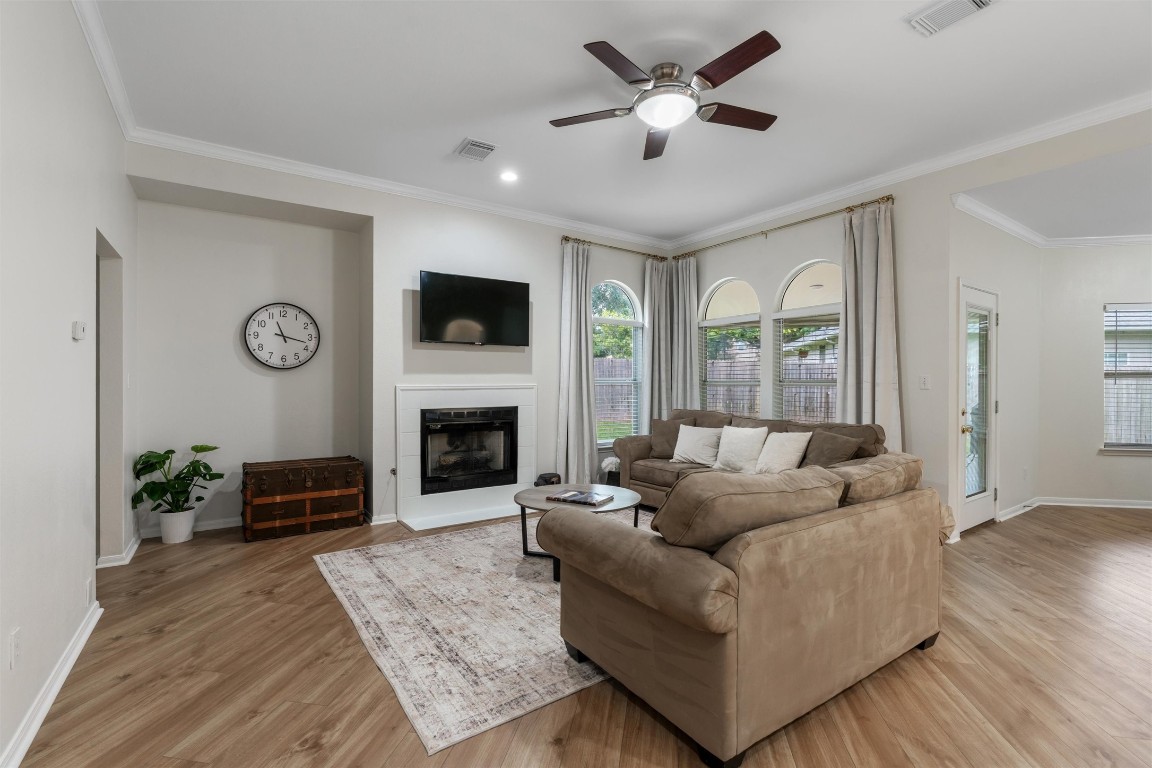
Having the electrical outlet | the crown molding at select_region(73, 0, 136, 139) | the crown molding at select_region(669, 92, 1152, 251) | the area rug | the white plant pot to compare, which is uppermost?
the crown molding at select_region(73, 0, 136, 139)

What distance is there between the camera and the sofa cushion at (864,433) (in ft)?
12.6

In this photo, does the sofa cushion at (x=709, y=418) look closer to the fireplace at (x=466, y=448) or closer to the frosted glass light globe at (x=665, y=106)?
the fireplace at (x=466, y=448)

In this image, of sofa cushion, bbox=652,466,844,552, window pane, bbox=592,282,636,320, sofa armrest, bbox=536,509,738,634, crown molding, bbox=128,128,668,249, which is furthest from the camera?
window pane, bbox=592,282,636,320

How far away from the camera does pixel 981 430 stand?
4.62m

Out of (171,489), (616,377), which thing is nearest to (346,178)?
(171,489)

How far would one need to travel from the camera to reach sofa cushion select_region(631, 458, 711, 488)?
15.6ft

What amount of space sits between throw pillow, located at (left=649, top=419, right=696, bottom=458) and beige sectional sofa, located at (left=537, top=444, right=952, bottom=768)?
3.01 m

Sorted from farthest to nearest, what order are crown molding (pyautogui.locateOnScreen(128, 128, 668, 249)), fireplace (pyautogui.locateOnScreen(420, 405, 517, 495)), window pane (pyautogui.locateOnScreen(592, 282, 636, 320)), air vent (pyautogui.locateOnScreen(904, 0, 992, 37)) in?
window pane (pyautogui.locateOnScreen(592, 282, 636, 320)) < fireplace (pyautogui.locateOnScreen(420, 405, 517, 495)) < crown molding (pyautogui.locateOnScreen(128, 128, 668, 249)) < air vent (pyautogui.locateOnScreen(904, 0, 992, 37))

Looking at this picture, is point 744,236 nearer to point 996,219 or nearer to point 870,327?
point 870,327

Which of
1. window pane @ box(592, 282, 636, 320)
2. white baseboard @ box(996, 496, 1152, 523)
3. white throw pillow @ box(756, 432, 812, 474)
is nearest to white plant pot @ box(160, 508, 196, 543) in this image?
window pane @ box(592, 282, 636, 320)

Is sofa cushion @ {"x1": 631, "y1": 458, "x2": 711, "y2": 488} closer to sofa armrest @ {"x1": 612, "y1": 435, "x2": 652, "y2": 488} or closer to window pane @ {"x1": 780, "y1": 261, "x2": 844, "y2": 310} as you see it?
sofa armrest @ {"x1": 612, "y1": 435, "x2": 652, "y2": 488}

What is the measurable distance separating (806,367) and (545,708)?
13.5ft

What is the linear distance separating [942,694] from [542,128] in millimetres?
3704

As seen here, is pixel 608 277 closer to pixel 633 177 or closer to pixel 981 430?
pixel 633 177
